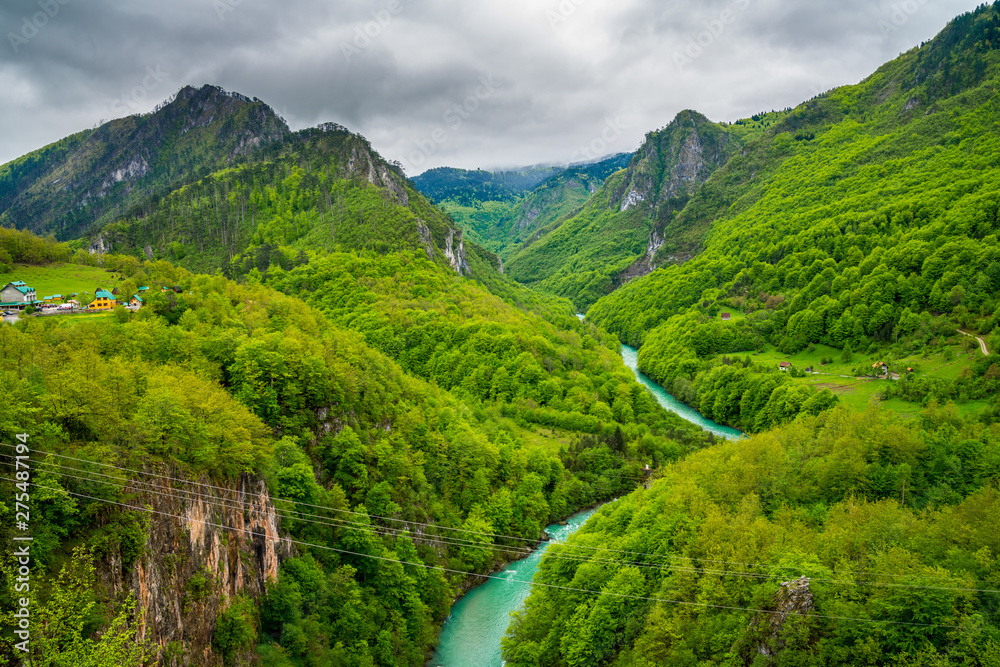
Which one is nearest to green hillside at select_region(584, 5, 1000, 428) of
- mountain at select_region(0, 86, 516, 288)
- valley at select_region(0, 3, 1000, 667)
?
valley at select_region(0, 3, 1000, 667)

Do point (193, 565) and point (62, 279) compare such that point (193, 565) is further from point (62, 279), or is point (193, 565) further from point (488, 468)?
point (62, 279)

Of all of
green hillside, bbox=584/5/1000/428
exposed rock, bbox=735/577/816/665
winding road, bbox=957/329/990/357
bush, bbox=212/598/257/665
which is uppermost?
green hillside, bbox=584/5/1000/428

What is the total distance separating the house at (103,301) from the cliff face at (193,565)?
24272mm

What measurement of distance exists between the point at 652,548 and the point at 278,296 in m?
45.6

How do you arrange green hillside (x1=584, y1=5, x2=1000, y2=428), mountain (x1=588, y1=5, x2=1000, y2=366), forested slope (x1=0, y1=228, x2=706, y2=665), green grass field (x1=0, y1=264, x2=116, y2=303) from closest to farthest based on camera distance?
1. forested slope (x1=0, y1=228, x2=706, y2=665)
2. green grass field (x1=0, y1=264, x2=116, y2=303)
3. green hillside (x1=584, y1=5, x2=1000, y2=428)
4. mountain (x1=588, y1=5, x2=1000, y2=366)

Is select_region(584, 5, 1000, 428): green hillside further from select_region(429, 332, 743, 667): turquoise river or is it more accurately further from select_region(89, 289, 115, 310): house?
select_region(89, 289, 115, 310): house

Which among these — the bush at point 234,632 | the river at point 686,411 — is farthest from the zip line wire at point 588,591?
the river at point 686,411

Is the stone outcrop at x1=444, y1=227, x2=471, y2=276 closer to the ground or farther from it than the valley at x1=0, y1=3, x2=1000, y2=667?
farther from it

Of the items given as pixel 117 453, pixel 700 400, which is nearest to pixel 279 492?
pixel 117 453

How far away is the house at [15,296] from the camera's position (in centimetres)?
4312

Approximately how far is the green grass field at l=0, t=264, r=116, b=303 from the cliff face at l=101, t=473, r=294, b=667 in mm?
28284

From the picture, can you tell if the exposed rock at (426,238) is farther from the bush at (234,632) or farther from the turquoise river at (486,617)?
the bush at (234,632)

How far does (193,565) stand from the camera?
88.9 ft

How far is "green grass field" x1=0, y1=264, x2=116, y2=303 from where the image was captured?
48375mm
